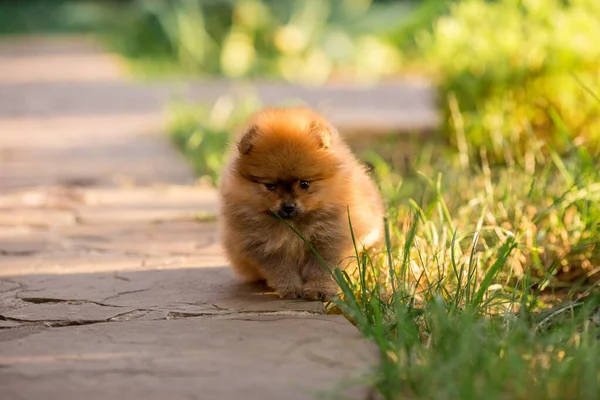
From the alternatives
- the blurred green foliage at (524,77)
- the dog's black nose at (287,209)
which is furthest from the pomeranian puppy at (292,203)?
the blurred green foliage at (524,77)

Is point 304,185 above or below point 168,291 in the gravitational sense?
above

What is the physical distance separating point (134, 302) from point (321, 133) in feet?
3.19

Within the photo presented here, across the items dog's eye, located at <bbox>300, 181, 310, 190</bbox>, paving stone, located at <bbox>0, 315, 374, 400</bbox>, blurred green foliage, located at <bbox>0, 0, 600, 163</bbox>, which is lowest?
paving stone, located at <bbox>0, 315, 374, 400</bbox>

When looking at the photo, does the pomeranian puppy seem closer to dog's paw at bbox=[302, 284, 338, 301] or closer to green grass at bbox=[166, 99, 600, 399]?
dog's paw at bbox=[302, 284, 338, 301]

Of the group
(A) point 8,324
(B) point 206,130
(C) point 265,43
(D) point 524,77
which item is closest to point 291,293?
(A) point 8,324

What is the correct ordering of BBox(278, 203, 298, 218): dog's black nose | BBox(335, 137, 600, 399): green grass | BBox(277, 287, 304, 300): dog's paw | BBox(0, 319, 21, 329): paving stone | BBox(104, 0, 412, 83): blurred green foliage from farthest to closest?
BBox(104, 0, 412, 83): blurred green foliage, BBox(277, 287, 304, 300): dog's paw, BBox(278, 203, 298, 218): dog's black nose, BBox(0, 319, 21, 329): paving stone, BBox(335, 137, 600, 399): green grass

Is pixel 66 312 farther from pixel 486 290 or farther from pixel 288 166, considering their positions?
pixel 486 290

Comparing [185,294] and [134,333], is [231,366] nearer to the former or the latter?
[134,333]

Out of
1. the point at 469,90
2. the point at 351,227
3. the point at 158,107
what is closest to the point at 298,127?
the point at 351,227

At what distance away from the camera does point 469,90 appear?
6660mm

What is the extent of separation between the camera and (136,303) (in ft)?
11.5

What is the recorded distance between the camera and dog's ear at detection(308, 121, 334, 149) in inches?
136

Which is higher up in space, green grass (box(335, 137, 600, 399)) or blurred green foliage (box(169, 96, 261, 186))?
blurred green foliage (box(169, 96, 261, 186))

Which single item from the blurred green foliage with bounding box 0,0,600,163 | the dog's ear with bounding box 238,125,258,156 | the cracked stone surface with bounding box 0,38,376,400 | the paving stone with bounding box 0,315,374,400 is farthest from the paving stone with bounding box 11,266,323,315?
the blurred green foliage with bounding box 0,0,600,163
